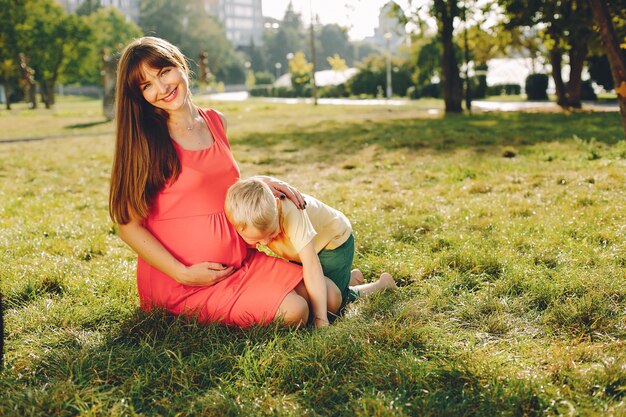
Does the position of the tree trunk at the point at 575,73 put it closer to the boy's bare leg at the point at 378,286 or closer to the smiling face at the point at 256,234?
the boy's bare leg at the point at 378,286

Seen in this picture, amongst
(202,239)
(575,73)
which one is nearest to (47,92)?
(575,73)

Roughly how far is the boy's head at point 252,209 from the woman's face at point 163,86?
621 millimetres

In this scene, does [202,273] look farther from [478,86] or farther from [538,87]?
[478,86]

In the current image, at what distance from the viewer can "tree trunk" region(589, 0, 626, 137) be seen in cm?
382

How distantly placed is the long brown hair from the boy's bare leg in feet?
4.12

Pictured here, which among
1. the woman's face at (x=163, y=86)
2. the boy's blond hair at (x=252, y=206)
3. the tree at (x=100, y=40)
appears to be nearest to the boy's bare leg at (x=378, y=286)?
the boy's blond hair at (x=252, y=206)

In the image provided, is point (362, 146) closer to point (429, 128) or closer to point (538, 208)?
point (429, 128)

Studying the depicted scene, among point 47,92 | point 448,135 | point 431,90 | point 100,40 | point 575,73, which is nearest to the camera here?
point 448,135

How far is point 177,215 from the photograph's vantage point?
10.2 ft

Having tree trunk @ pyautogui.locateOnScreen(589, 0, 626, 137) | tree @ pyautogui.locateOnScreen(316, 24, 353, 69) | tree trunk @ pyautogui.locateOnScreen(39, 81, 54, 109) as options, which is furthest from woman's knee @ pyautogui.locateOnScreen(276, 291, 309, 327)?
tree @ pyautogui.locateOnScreen(316, 24, 353, 69)

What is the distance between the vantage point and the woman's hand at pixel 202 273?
2.99 metres

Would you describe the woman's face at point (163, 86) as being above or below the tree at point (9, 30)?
below

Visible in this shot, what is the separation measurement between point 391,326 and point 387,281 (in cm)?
66

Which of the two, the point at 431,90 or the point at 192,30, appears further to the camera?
the point at 192,30
